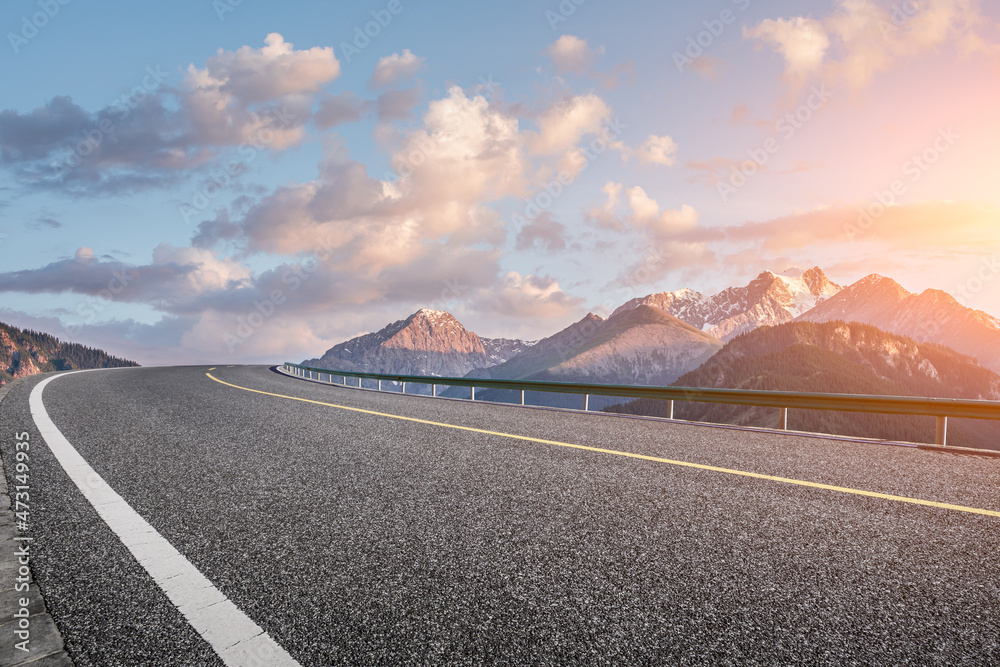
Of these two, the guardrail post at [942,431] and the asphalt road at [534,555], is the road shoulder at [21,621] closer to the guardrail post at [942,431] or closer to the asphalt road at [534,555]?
the asphalt road at [534,555]

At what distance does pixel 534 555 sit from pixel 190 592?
6.03ft

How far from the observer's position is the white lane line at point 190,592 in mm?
2225

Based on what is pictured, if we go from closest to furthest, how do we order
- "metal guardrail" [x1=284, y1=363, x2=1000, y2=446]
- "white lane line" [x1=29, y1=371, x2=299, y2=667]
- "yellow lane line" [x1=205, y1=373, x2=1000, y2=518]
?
"white lane line" [x1=29, y1=371, x2=299, y2=667] → "yellow lane line" [x1=205, y1=373, x2=1000, y2=518] → "metal guardrail" [x1=284, y1=363, x2=1000, y2=446]

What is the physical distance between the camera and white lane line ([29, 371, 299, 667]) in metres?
2.22

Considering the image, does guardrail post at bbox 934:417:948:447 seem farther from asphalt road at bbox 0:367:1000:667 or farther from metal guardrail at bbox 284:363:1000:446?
asphalt road at bbox 0:367:1000:667

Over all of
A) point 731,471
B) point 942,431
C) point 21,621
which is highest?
point 942,431

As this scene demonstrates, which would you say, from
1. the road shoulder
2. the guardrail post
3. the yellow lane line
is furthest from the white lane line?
the guardrail post

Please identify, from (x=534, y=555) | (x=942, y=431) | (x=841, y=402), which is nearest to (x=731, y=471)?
(x=534, y=555)

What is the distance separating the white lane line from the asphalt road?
64 mm

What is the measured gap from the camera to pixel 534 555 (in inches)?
126

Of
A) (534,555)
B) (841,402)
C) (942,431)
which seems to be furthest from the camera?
(841,402)

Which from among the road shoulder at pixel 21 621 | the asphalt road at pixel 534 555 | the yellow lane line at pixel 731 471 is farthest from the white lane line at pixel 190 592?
the yellow lane line at pixel 731 471

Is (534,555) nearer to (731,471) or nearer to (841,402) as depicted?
(731,471)

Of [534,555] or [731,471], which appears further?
[731,471]
